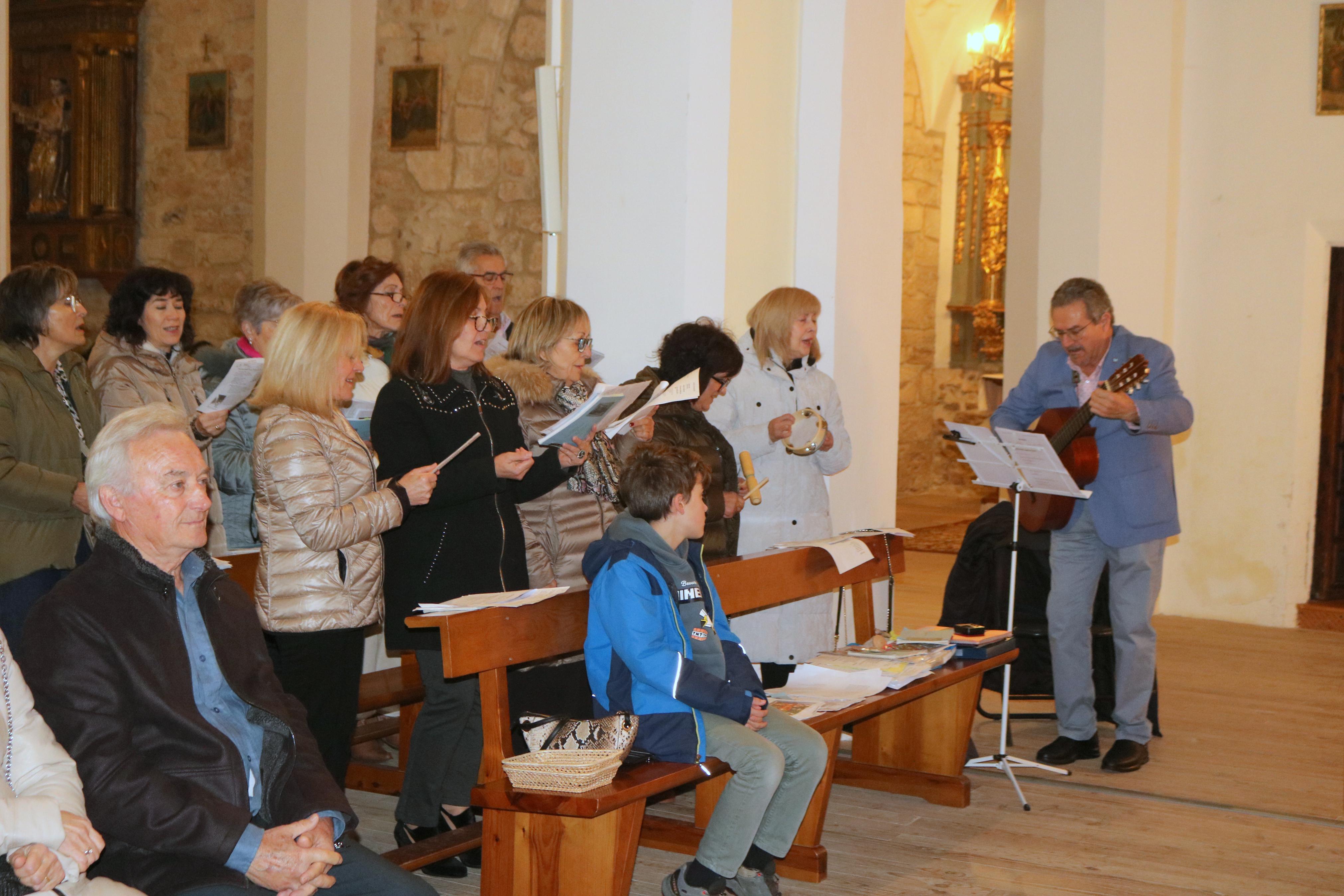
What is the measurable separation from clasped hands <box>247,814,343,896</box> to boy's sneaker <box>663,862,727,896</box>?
117 centimetres

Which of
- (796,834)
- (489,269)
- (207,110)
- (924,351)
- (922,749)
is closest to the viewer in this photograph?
(796,834)

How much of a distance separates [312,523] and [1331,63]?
21.9ft

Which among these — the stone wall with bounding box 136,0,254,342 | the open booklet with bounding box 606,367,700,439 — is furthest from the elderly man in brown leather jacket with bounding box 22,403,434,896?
the stone wall with bounding box 136,0,254,342

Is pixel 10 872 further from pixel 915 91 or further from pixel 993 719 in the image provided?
pixel 915 91

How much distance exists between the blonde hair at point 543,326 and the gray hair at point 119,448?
166 cm

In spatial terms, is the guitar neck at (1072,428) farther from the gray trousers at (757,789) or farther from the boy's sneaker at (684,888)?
the boy's sneaker at (684,888)

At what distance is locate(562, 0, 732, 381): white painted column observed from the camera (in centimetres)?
491

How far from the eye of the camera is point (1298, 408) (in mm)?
7762

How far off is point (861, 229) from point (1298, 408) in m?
3.58

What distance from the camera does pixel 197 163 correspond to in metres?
11.0

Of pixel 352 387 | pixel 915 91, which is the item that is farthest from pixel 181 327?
pixel 915 91

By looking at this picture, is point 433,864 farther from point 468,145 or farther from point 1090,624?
point 468,145

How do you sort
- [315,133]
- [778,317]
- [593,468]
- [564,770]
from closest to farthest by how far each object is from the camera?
[564,770] → [593,468] → [778,317] → [315,133]

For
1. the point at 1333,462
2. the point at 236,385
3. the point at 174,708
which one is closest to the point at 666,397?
the point at 236,385
